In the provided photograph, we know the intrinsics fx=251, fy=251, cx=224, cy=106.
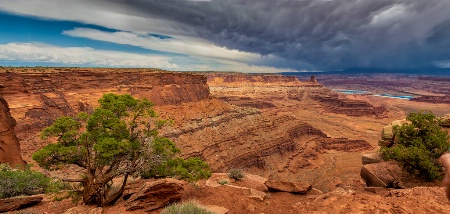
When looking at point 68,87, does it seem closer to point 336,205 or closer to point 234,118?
point 234,118

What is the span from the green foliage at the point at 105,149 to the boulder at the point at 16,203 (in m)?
2.67

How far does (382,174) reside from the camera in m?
16.0

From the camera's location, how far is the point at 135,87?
134ft

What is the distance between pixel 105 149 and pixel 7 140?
15029 millimetres

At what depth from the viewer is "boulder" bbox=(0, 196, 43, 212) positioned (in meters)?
11.8

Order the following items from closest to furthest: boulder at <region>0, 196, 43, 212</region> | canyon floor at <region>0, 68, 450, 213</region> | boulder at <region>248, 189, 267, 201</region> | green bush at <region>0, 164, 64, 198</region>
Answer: canyon floor at <region>0, 68, 450, 213</region> < boulder at <region>0, 196, 43, 212</region> < boulder at <region>248, 189, 267, 201</region> < green bush at <region>0, 164, 64, 198</region>

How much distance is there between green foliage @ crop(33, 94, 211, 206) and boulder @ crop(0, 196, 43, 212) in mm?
2673

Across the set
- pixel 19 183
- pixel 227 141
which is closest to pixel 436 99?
pixel 227 141

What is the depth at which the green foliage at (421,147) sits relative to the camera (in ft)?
50.9

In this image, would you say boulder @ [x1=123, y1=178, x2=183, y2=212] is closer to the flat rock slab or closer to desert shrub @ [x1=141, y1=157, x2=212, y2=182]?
the flat rock slab

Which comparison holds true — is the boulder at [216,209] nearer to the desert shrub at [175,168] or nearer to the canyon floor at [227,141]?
the canyon floor at [227,141]

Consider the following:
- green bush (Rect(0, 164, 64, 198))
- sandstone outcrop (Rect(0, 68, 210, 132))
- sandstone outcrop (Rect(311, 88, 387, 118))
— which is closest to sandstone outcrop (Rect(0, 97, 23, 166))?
green bush (Rect(0, 164, 64, 198))

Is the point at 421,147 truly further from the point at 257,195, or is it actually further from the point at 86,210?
the point at 86,210

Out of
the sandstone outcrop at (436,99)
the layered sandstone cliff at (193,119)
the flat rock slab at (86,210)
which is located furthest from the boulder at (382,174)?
the sandstone outcrop at (436,99)
